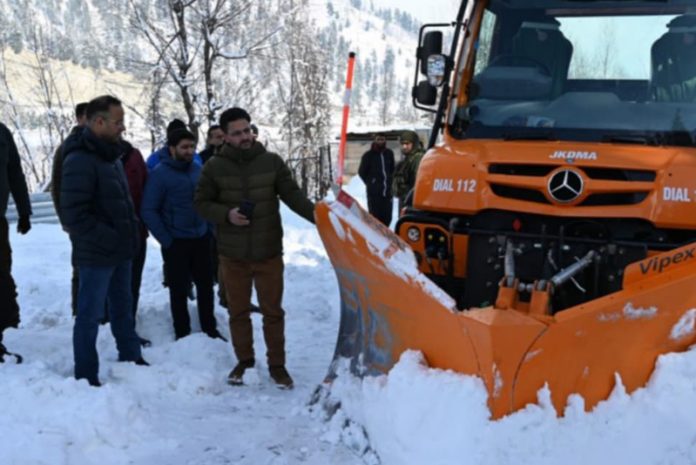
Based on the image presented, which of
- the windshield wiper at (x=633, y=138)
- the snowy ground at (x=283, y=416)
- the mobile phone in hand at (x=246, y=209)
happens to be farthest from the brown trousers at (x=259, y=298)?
the windshield wiper at (x=633, y=138)

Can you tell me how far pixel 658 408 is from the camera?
3.03 m

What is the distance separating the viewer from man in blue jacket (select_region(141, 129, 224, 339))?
5.53 meters

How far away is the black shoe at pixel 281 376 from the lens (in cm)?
492

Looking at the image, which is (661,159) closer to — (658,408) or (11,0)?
(658,408)

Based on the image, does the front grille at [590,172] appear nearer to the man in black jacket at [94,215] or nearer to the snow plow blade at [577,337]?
the snow plow blade at [577,337]

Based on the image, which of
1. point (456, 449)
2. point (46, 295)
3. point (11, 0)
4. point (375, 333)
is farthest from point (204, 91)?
point (11, 0)

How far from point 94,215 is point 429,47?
261cm

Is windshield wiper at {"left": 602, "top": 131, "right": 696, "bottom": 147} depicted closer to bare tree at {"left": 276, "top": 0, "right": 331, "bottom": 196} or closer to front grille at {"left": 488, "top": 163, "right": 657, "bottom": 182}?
front grille at {"left": 488, "top": 163, "right": 657, "bottom": 182}

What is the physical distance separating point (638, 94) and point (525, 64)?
2.62 feet

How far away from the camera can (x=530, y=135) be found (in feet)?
15.0

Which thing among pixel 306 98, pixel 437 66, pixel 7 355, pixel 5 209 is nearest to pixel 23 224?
pixel 5 209

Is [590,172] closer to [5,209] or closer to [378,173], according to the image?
[5,209]

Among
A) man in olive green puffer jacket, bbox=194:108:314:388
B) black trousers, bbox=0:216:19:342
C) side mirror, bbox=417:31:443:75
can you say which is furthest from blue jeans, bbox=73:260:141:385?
side mirror, bbox=417:31:443:75

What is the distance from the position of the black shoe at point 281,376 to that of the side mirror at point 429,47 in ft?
7.71
